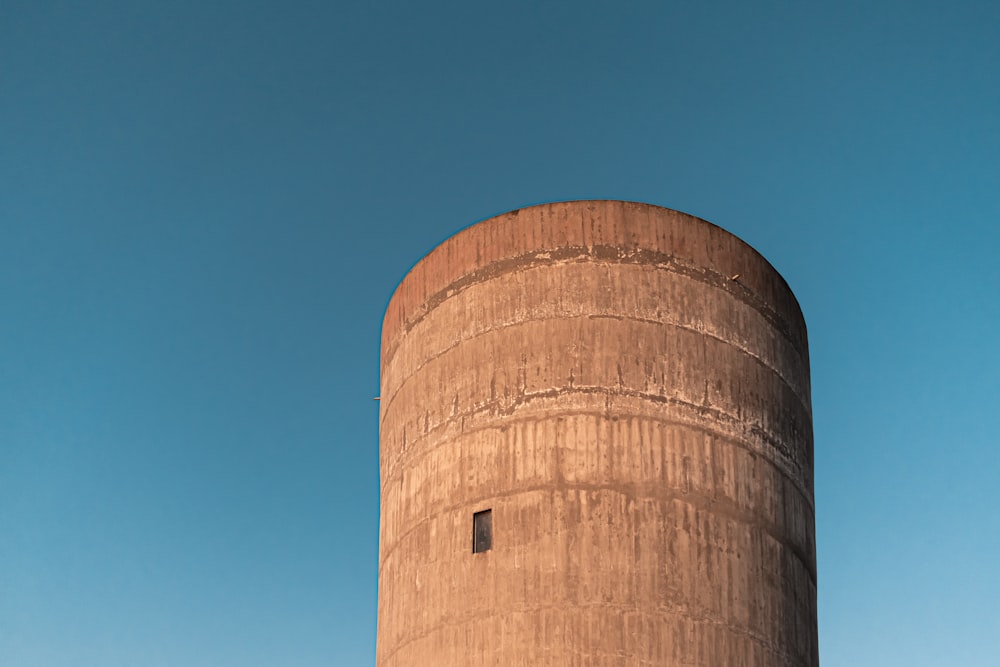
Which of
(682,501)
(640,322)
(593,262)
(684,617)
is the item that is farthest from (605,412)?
(684,617)

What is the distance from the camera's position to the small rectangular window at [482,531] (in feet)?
73.3

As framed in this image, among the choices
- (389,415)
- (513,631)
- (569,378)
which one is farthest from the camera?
(389,415)

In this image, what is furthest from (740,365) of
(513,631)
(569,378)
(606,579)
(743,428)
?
(513,631)

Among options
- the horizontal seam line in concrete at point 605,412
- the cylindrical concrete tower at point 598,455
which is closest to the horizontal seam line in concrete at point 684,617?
the cylindrical concrete tower at point 598,455

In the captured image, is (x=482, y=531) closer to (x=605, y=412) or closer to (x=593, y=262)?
(x=605, y=412)

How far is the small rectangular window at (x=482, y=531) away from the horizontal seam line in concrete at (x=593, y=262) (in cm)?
447

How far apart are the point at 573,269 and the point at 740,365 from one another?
3543 millimetres

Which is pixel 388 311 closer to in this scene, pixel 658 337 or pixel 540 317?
pixel 540 317

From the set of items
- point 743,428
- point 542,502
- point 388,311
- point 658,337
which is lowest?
point 542,502

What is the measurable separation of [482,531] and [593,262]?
526cm

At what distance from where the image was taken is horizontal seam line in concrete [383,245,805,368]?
78.0 feet

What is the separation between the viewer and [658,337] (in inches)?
916

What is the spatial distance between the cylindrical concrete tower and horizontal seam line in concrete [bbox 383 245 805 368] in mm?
40

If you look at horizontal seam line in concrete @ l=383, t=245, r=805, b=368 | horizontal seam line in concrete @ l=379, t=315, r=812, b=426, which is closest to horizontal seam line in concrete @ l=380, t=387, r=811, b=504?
horizontal seam line in concrete @ l=379, t=315, r=812, b=426
